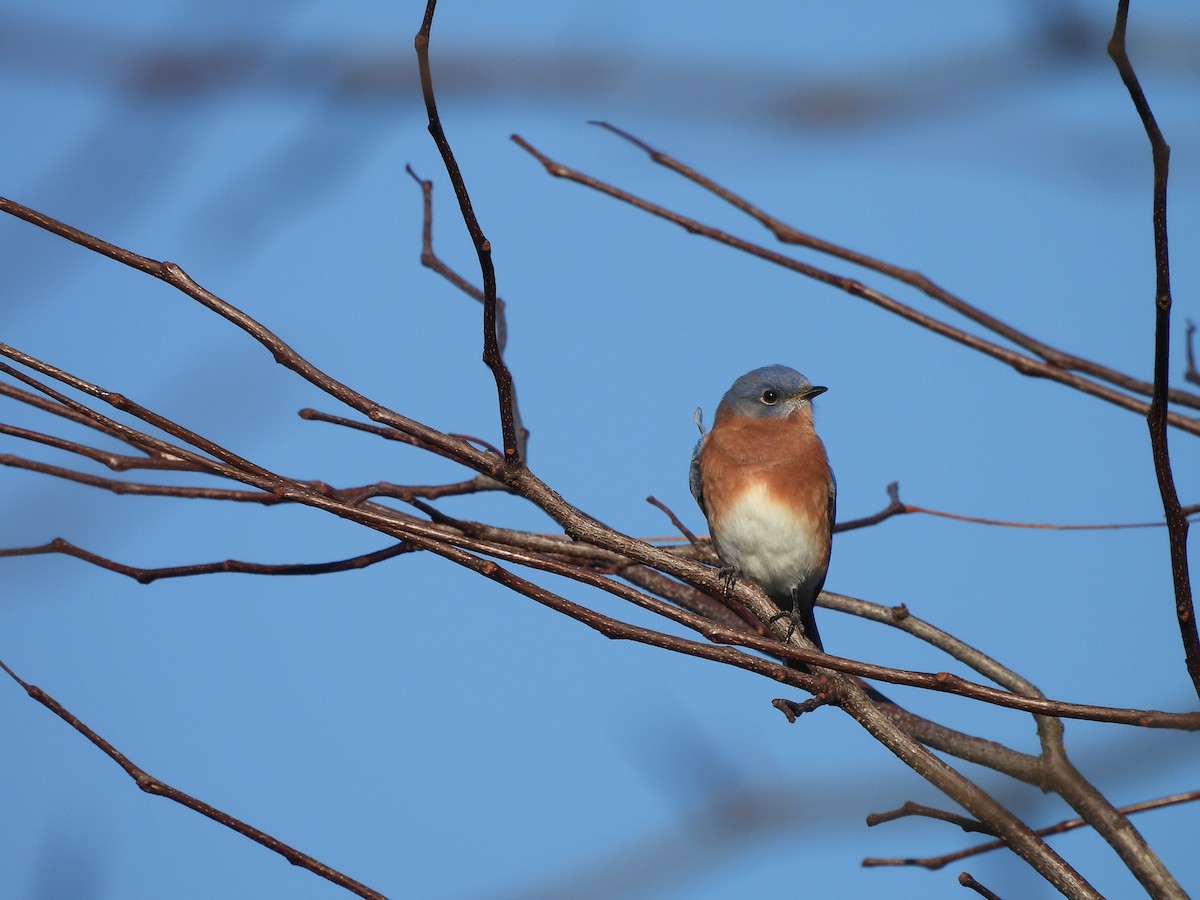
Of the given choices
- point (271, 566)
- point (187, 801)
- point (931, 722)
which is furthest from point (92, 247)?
point (931, 722)

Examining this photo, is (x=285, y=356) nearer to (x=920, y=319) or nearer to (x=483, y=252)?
(x=483, y=252)

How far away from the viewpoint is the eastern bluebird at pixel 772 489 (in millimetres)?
5781

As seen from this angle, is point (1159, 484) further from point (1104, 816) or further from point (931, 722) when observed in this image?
point (931, 722)

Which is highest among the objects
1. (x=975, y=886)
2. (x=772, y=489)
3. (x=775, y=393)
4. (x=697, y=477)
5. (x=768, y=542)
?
(x=775, y=393)

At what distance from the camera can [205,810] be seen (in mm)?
2465

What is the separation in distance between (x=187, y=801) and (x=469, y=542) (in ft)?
2.73

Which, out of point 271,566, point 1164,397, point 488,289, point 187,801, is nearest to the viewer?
point 1164,397

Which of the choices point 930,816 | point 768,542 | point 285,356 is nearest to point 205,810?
point 285,356

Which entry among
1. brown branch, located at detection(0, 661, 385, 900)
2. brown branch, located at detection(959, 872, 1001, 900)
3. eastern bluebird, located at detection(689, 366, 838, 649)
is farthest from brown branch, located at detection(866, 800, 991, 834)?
eastern bluebird, located at detection(689, 366, 838, 649)

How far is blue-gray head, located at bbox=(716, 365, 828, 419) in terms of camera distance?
614cm

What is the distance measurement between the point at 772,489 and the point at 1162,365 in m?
3.66

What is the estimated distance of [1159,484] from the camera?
2.29 metres

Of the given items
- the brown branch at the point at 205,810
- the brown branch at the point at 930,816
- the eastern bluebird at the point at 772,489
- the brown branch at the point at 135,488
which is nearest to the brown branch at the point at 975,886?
the brown branch at the point at 930,816

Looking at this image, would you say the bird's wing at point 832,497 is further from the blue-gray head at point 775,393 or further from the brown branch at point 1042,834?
the brown branch at point 1042,834
